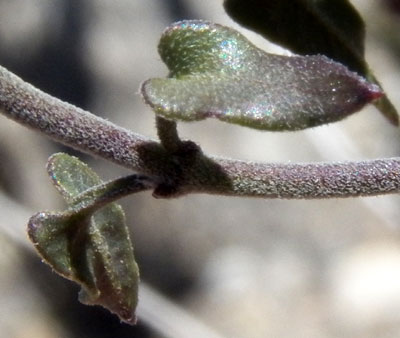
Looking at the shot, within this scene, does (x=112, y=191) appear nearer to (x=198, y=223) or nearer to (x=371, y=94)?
(x=371, y=94)

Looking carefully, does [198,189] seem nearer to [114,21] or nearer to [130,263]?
[130,263]

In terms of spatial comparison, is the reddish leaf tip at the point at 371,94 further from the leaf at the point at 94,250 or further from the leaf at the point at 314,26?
the leaf at the point at 94,250

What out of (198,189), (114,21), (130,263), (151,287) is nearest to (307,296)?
(151,287)

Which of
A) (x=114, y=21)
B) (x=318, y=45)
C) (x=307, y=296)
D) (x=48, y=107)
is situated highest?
(x=114, y=21)

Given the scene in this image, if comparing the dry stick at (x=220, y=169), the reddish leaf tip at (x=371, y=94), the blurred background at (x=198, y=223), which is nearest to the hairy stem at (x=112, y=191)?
the dry stick at (x=220, y=169)

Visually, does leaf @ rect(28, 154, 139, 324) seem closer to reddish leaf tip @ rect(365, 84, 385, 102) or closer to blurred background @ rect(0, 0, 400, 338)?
reddish leaf tip @ rect(365, 84, 385, 102)
